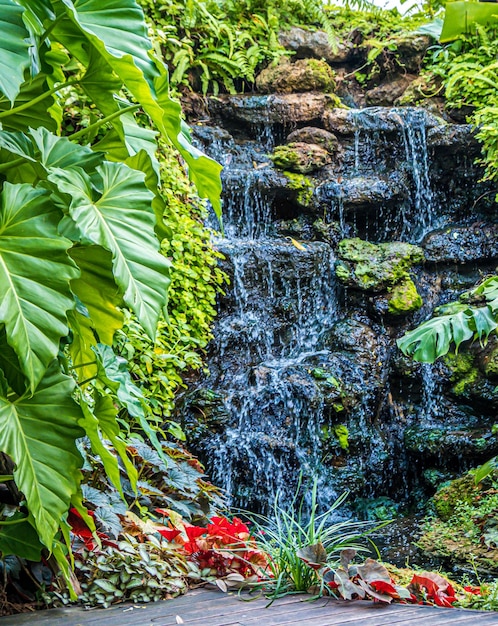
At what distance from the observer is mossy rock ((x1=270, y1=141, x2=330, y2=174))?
746 centimetres

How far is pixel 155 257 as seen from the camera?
1531mm

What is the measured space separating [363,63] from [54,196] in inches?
334

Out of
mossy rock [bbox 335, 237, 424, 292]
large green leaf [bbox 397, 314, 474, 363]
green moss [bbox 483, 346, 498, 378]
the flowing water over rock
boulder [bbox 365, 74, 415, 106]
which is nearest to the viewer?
large green leaf [bbox 397, 314, 474, 363]

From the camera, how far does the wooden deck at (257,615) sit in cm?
182

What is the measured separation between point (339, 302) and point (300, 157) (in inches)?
73.0

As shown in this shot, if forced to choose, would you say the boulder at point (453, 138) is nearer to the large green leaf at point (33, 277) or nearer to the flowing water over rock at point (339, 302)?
the flowing water over rock at point (339, 302)

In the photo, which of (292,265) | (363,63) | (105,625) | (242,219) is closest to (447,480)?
(292,265)

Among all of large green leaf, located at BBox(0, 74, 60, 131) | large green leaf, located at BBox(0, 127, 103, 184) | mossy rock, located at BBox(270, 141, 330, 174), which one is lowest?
mossy rock, located at BBox(270, 141, 330, 174)

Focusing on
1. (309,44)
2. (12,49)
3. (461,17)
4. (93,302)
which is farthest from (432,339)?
(309,44)

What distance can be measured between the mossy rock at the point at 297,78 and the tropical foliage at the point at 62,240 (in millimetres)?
6644

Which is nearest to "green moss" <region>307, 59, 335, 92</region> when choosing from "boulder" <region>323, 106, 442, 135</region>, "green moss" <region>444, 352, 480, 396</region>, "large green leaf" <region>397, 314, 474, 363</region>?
"boulder" <region>323, 106, 442, 135</region>

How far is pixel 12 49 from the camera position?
1318 mm

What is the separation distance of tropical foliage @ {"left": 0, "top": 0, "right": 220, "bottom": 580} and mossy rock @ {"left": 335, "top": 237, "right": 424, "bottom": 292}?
489 centimetres

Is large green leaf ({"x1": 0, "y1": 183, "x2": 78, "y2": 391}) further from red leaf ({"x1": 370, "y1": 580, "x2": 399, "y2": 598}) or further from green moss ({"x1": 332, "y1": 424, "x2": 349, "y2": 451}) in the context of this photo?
green moss ({"x1": 332, "y1": 424, "x2": 349, "y2": 451})
